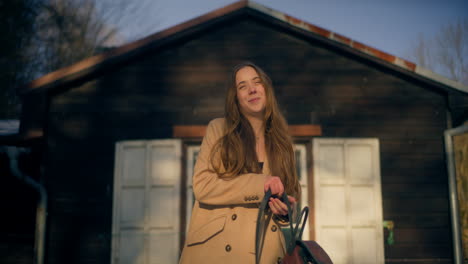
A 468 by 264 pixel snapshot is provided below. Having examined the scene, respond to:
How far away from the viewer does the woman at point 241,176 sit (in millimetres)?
1428

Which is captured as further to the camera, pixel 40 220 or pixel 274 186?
pixel 40 220

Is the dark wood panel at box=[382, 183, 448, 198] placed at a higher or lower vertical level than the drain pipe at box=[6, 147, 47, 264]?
higher

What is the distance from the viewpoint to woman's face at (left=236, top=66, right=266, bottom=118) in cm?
166

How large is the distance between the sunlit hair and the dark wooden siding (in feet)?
10.7

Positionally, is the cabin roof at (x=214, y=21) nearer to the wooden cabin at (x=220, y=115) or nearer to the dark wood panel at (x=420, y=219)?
the wooden cabin at (x=220, y=115)

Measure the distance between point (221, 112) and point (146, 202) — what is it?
160 centimetres

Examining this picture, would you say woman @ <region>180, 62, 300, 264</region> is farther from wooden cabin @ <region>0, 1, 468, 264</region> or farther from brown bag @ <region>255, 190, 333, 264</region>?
wooden cabin @ <region>0, 1, 468, 264</region>

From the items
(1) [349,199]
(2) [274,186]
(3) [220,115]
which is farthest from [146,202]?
(2) [274,186]

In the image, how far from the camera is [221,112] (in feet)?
16.4

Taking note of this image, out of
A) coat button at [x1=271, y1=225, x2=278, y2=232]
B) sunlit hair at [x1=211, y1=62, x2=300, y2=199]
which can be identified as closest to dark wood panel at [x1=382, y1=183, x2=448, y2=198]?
sunlit hair at [x1=211, y1=62, x2=300, y2=199]

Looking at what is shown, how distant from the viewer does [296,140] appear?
4.88 meters

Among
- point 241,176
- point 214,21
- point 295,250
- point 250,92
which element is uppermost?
point 214,21

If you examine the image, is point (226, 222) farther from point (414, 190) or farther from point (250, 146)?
point (414, 190)

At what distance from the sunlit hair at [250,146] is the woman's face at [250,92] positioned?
21mm
